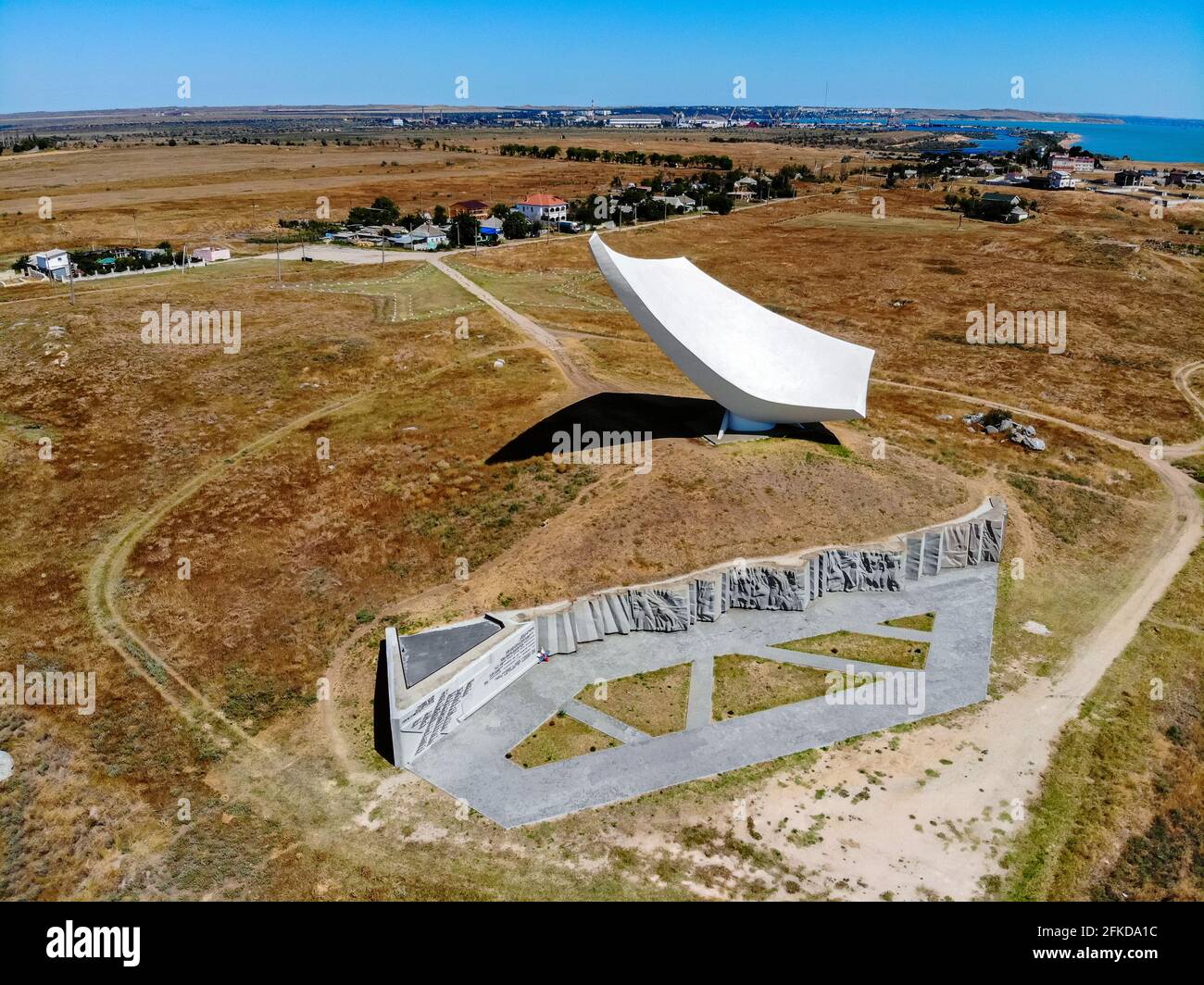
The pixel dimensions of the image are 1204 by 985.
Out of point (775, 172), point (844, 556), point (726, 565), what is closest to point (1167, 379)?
point (844, 556)

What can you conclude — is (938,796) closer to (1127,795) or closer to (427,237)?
(1127,795)

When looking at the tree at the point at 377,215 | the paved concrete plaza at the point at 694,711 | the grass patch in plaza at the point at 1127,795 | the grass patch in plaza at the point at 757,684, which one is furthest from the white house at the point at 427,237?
the grass patch in plaza at the point at 1127,795

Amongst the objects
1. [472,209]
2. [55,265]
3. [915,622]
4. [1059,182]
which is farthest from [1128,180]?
[55,265]

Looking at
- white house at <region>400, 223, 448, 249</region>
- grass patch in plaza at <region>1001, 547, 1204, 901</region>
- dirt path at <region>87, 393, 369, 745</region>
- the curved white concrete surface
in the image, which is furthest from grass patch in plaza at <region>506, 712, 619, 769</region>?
white house at <region>400, 223, 448, 249</region>

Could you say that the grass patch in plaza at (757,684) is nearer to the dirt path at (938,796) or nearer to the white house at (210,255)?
the dirt path at (938,796)
